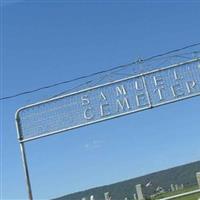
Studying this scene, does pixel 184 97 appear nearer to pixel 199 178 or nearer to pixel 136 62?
pixel 136 62

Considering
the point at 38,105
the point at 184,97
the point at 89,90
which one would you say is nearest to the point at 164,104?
the point at 184,97

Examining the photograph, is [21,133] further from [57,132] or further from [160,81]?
[160,81]

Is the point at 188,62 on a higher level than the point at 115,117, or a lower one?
higher

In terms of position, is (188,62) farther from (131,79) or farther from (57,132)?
(57,132)

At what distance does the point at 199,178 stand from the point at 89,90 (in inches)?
1112

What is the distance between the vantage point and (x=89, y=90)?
15953mm

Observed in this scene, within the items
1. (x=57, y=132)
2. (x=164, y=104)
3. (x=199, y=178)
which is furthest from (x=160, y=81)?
(x=199, y=178)

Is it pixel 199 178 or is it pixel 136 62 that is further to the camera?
pixel 199 178

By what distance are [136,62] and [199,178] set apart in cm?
2782

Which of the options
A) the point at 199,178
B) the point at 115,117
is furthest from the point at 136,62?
the point at 199,178

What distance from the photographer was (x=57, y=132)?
15.7m

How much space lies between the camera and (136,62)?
1627cm

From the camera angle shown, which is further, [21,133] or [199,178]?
[199,178]

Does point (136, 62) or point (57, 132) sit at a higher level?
point (136, 62)
